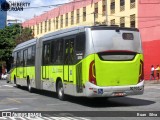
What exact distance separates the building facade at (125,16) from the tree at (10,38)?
26.1ft

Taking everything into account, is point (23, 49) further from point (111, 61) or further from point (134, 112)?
point (134, 112)

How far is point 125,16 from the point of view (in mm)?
46281

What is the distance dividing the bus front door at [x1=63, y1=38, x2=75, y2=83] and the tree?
152 feet

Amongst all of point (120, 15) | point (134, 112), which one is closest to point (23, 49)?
point (134, 112)

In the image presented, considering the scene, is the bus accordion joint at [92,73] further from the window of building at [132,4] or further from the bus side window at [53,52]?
the window of building at [132,4]

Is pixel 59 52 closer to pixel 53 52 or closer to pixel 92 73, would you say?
pixel 53 52

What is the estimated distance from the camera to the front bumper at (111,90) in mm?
16328

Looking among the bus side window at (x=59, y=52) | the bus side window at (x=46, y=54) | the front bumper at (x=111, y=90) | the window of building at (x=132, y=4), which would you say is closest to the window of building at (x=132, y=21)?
the window of building at (x=132, y=4)

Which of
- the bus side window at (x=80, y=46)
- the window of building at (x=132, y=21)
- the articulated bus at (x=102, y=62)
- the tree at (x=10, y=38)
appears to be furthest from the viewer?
the tree at (x=10, y=38)

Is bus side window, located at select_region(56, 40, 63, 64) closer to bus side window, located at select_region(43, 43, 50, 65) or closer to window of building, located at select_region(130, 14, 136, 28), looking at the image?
bus side window, located at select_region(43, 43, 50, 65)

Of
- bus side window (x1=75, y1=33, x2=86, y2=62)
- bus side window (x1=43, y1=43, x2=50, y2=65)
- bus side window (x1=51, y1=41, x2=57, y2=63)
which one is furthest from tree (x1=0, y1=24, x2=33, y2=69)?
bus side window (x1=75, y1=33, x2=86, y2=62)

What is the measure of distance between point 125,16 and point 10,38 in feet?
112

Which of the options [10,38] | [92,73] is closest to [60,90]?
[92,73]

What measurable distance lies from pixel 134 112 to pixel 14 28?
6548 cm
